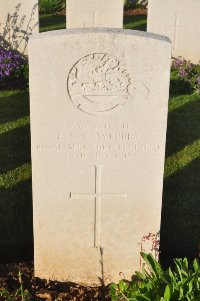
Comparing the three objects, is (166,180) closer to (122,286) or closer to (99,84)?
(122,286)

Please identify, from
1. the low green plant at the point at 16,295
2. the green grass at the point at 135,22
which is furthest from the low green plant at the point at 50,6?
the low green plant at the point at 16,295

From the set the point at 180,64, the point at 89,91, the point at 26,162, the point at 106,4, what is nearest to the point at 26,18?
the point at 106,4

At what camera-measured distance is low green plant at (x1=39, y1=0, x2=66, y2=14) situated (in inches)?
604

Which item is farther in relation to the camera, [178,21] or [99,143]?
[178,21]

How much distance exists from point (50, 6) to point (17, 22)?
19.3ft

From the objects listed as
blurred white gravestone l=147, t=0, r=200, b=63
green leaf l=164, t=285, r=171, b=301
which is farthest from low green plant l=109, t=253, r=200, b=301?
blurred white gravestone l=147, t=0, r=200, b=63

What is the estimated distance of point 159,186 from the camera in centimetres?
384

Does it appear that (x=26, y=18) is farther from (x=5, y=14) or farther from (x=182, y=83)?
(x=182, y=83)

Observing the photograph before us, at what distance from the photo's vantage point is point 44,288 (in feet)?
13.2

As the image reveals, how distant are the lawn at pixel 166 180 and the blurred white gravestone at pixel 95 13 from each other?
230cm

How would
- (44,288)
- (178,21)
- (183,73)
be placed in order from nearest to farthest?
(44,288) → (183,73) → (178,21)

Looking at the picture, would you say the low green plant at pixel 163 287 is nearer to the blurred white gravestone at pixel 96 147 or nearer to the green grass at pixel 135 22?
the blurred white gravestone at pixel 96 147

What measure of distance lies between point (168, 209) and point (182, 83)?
3880 millimetres

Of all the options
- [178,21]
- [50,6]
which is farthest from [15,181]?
[50,6]
